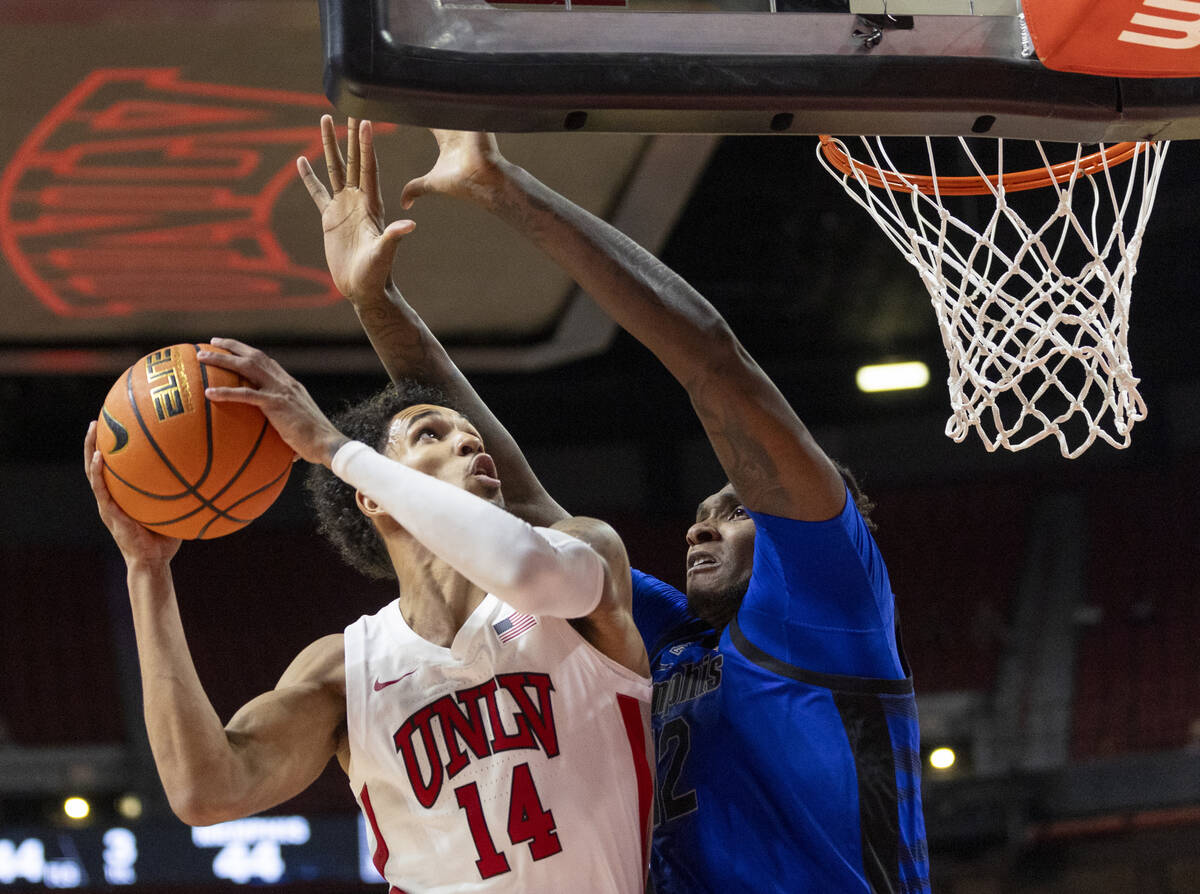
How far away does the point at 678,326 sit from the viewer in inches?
87.4

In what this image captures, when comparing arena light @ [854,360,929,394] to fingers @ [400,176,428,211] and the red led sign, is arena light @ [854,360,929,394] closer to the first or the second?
the red led sign

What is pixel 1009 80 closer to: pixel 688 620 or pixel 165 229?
pixel 688 620

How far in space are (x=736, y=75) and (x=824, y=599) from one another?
3.18 feet

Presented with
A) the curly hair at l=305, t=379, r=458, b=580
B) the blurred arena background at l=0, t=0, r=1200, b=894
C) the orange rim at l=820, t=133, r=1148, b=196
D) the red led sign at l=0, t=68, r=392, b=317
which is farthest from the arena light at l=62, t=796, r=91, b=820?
the orange rim at l=820, t=133, r=1148, b=196

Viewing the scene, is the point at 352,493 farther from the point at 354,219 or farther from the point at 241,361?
the point at 241,361

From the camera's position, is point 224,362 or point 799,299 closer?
point 224,362

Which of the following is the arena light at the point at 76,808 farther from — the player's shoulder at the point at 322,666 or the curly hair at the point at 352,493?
the player's shoulder at the point at 322,666

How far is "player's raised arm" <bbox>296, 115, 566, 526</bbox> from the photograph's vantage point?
2.63m

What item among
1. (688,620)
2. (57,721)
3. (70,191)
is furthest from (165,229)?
(688,620)

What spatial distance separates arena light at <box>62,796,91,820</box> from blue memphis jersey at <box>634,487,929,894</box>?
15.5 ft

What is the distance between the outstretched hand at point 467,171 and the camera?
2.23 meters

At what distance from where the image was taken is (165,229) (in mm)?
5262

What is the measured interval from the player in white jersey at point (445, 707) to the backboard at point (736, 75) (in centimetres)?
59

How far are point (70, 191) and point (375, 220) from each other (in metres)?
2.87
